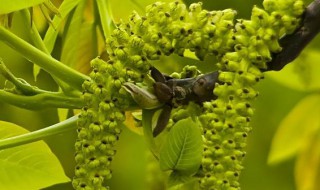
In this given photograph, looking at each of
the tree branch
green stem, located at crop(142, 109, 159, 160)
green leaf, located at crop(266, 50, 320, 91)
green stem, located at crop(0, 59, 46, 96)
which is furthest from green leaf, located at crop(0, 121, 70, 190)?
green leaf, located at crop(266, 50, 320, 91)

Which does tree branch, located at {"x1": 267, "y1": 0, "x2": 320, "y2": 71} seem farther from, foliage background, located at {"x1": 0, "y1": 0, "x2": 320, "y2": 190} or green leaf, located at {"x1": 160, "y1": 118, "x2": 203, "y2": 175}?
foliage background, located at {"x1": 0, "y1": 0, "x2": 320, "y2": 190}

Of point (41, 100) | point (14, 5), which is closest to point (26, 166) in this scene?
point (41, 100)

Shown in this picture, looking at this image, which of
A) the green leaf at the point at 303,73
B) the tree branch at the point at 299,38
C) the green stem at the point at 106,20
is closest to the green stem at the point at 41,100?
the green stem at the point at 106,20

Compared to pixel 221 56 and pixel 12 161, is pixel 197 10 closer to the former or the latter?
pixel 221 56

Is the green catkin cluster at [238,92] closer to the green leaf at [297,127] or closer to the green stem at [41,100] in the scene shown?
the green stem at [41,100]

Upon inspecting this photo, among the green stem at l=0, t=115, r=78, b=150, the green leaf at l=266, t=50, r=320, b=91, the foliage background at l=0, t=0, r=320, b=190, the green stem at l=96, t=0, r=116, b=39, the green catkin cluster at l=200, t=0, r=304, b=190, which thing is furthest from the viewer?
the foliage background at l=0, t=0, r=320, b=190

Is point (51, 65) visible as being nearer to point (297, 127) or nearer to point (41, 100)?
point (41, 100)

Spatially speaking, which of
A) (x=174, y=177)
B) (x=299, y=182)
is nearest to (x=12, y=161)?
(x=174, y=177)
